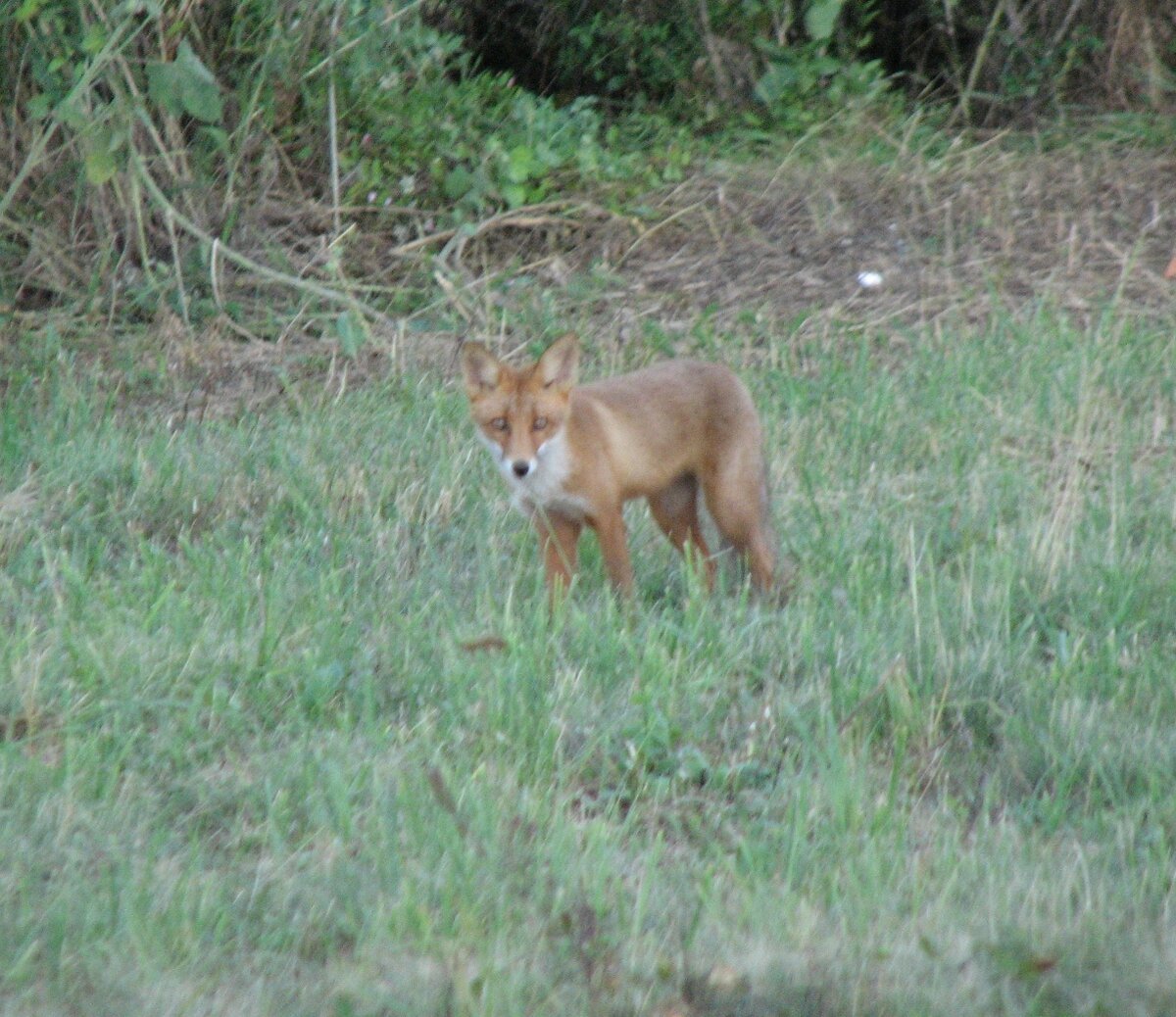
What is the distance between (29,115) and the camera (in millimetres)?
9500

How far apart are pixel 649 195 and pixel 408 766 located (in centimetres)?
724

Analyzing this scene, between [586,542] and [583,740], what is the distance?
2125 mm

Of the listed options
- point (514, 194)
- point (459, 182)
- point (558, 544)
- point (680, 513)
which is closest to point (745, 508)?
point (680, 513)

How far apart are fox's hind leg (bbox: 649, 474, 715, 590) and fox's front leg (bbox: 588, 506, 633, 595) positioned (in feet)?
2.05

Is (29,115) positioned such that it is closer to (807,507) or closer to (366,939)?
(807,507)

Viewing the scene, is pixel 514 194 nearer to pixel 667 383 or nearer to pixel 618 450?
pixel 667 383

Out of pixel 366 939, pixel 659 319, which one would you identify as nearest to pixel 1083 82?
pixel 659 319

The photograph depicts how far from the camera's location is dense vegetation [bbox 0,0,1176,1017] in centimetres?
366

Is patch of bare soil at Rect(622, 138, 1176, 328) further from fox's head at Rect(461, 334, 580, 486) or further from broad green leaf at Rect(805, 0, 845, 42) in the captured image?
fox's head at Rect(461, 334, 580, 486)

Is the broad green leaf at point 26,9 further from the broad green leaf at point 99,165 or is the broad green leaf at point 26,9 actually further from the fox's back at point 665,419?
the fox's back at point 665,419

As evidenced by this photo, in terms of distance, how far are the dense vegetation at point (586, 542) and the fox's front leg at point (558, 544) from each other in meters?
0.13

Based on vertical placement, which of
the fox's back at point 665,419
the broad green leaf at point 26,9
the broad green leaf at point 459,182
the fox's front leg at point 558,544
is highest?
the broad green leaf at point 26,9

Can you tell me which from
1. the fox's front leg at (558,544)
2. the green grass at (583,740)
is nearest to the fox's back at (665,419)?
the fox's front leg at (558,544)

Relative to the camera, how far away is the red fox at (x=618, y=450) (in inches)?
230
